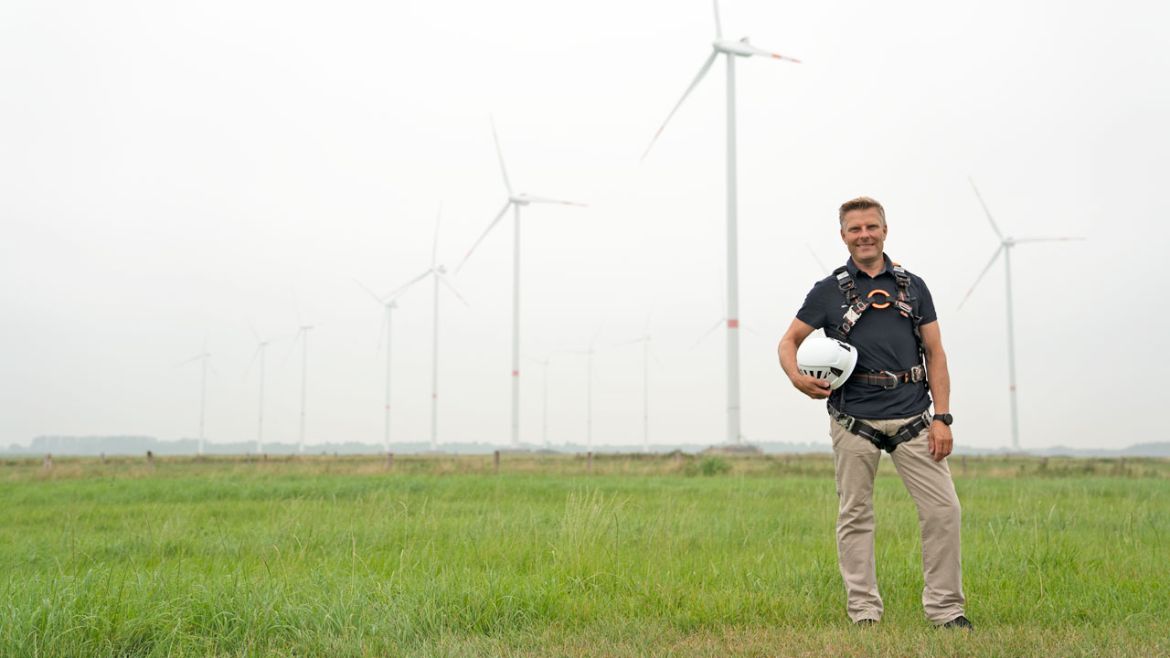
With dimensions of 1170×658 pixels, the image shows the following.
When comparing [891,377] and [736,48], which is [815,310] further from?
[736,48]

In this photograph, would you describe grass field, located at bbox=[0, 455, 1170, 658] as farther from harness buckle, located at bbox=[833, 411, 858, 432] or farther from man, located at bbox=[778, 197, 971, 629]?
harness buckle, located at bbox=[833, 411, 858, 432]

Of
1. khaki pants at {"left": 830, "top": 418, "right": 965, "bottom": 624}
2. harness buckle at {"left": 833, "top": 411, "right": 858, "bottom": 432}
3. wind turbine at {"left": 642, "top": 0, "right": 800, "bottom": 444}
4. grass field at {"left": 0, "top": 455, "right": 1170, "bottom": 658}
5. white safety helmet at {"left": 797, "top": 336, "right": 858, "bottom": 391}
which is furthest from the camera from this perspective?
wind turbine at {"left": 642, "top": 0, "right": 800, "bottom": 444}

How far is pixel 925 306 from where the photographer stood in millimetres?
5664

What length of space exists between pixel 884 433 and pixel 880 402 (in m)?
0.19

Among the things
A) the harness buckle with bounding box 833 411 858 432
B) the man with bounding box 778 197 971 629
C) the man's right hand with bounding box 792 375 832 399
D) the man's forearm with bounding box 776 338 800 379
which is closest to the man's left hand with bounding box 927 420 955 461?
the man with bounding box 778 197 971 629

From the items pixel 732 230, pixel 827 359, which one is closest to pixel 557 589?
pixel 827 359

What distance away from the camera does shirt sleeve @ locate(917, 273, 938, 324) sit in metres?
5.65

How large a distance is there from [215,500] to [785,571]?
515 inches

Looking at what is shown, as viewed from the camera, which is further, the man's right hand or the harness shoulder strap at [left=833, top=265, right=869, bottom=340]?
the harness shoulder strap at [left=833, top=265, right=869, bottom=340]

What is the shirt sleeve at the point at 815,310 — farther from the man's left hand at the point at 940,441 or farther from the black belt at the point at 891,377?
the man's left hand at the point at 940,441

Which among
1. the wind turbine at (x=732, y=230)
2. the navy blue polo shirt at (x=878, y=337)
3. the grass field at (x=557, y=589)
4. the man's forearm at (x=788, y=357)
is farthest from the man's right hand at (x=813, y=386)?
the wind turbine at (x=732, y=230)

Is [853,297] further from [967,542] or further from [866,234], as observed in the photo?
[967,542]

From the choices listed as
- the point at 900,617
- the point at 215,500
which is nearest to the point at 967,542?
the point at 900,617

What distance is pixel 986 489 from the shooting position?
1925 cm
